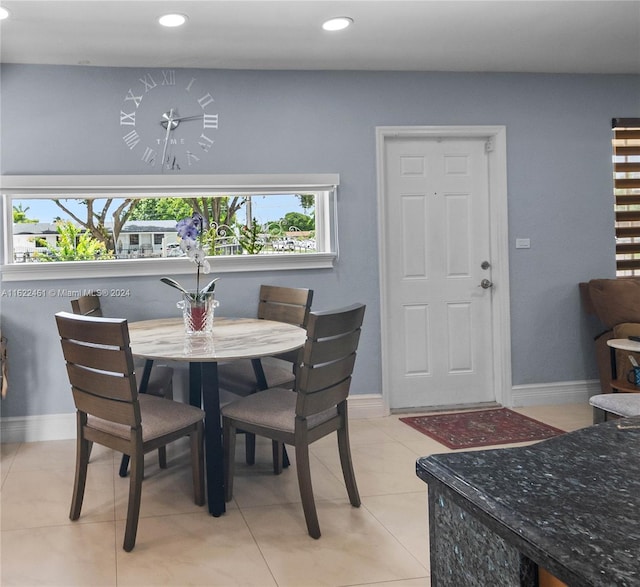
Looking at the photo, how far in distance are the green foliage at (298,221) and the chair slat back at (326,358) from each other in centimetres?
179

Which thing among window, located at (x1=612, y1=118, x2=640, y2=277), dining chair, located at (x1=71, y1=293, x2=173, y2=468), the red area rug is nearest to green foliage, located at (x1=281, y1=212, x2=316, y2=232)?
dining chair, located at (x1=71, y1=293, x2=173, y2=468)

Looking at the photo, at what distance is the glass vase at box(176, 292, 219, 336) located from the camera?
10.4ft

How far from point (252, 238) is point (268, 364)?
0.99 metres

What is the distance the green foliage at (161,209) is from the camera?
13.6 feet

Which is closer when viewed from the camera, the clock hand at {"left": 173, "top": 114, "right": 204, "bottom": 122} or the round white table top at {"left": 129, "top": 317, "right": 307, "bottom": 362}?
the round white table top at {"left": 129, "top": 317, "right": 307, "bottom": 362}

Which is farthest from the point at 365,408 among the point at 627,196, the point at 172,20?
the point at 172,20

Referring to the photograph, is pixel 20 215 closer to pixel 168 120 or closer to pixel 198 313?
pixel 168 120

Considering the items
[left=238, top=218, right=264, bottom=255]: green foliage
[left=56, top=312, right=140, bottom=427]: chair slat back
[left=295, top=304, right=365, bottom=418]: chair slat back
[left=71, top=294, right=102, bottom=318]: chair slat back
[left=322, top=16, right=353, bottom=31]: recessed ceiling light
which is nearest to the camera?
[left=56, top=312, right=140, bottom=427]: chair slat back

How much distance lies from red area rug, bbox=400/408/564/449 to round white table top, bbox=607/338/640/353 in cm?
64

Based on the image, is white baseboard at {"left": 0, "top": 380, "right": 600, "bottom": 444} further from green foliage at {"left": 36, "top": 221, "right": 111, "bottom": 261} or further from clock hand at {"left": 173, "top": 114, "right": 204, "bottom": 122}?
clock hand at {"left": 173, "top": 114, "right": 204, "bottom": 122}

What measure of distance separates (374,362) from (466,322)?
79cm

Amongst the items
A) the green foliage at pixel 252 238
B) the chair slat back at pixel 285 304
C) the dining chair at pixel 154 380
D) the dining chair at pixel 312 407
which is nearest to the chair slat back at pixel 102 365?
the dining chair at pixel 312 407

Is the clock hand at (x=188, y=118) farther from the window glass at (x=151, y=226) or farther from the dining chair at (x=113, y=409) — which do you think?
the dining chair at (x=113, y=409)

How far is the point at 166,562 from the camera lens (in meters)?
2.30
